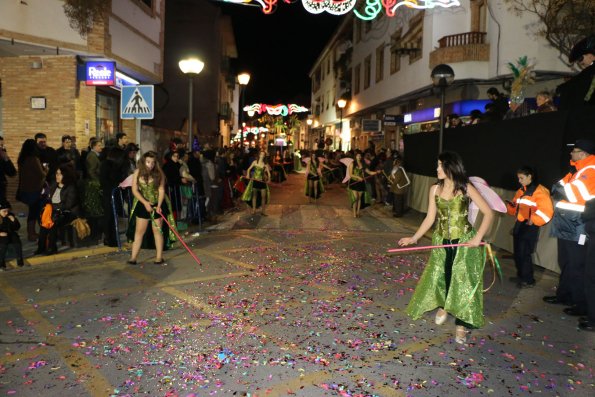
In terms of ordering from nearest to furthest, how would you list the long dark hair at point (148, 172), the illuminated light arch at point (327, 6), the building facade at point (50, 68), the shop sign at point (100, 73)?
the long dark hair at point (148, 172) → the building facade at point (50, 68) → the illuminated light arch at point (327, 6) → the shop sign at point (100, 73)

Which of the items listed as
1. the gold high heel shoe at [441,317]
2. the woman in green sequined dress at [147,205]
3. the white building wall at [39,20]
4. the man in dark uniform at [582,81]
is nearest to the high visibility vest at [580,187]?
the gold high heel shoe at [441,317]

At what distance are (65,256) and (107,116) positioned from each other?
8806 millimetres

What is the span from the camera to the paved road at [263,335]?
3.94m

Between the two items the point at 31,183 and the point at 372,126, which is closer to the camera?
the point at 31,183

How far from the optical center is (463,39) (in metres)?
19.0

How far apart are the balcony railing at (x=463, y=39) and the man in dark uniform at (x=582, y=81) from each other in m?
11.4

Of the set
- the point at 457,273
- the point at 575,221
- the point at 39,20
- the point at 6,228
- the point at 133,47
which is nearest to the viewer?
the point at 457,273

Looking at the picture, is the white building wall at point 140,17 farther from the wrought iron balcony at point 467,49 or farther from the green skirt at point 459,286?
the green skirt at point 459,286

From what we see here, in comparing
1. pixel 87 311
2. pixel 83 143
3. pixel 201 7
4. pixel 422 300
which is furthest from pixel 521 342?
pixel 201 7

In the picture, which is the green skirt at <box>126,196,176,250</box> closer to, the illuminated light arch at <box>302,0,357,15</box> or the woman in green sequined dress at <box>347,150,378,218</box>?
the woman in green sequined dress at <box>347,150,378,218</box>

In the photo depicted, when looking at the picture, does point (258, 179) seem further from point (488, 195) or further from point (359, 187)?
point (488, 195)

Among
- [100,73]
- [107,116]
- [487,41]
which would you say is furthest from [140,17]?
[487,41]

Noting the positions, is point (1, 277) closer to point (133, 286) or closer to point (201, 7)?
point (133, 286)

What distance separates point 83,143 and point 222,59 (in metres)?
25.6
